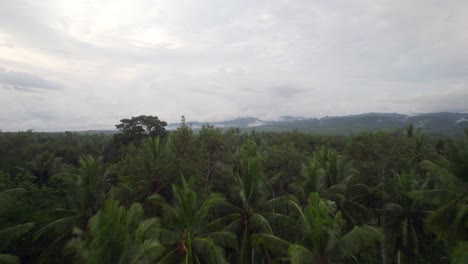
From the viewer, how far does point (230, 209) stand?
1552 cm

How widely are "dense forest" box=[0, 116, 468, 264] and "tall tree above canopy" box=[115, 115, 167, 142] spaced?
540 inches

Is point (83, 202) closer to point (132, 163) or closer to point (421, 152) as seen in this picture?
point (132, 163)

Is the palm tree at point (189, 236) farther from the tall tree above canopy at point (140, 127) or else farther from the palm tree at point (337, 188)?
the tall tree above canopy at point (140, 127)

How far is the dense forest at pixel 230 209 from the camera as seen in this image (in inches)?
441

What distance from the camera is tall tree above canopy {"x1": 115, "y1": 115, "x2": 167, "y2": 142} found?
36156mm

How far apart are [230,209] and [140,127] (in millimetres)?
24137

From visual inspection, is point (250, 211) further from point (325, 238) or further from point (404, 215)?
point (404, 215)

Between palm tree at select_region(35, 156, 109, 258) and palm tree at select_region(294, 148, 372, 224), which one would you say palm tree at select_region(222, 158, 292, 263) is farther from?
palm tree at select_region(35, 156, 109, 258)

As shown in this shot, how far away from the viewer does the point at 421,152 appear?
1323 inches

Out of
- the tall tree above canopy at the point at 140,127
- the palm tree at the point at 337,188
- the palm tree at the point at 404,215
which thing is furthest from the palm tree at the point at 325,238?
the tall tree above canopy at the point at 140,127

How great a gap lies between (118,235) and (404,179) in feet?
58.9

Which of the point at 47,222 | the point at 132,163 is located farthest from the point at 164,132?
the point at 47,222

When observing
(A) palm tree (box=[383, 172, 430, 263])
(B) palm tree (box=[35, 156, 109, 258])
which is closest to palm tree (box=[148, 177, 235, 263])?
(B) palm tree (box=[35, 156, 109, 258])

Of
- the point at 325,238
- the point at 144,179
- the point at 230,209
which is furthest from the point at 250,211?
the point at 144,179
